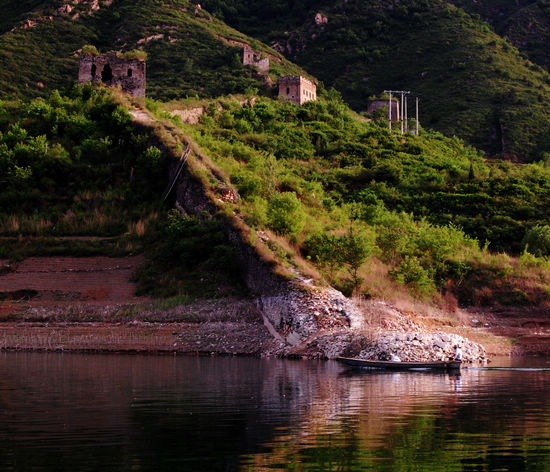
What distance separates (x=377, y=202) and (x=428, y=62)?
71.0 meters

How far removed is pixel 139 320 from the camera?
40.1 metres

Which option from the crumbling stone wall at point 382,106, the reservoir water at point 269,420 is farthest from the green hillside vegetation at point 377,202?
the crumbling stone wall at point 382,106

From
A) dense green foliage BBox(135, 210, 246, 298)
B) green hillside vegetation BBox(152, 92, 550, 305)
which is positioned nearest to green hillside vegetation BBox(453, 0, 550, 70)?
green hillside vegetation BBox(152, 92, 550, 305)

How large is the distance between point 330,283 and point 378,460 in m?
28.0

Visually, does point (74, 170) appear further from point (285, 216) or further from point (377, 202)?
point (377, 202)

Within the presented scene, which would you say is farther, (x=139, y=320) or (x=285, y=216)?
(x=285, y=216)

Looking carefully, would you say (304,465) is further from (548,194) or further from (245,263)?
(548,194)

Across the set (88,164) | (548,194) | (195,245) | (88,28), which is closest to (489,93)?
(548,194)

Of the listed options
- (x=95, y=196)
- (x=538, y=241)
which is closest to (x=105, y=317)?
(x=95, y=196)

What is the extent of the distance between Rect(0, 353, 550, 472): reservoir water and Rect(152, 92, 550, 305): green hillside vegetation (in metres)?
15.2

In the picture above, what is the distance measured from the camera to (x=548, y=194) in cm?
7206

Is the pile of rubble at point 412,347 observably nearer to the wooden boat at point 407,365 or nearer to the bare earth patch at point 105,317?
the wooden boat at point 407,365

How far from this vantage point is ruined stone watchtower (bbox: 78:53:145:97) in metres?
72.2

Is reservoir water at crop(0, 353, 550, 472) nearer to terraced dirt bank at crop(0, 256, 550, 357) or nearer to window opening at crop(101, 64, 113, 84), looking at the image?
terraced dirt bank at crop(0, 256, 550, 357)
